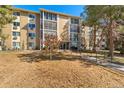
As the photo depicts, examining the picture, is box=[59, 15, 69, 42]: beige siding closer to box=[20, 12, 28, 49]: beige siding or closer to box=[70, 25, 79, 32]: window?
box=[70, 25, 79, 32]: window

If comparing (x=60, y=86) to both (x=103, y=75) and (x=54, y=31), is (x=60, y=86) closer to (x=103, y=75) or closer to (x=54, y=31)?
(x=103, y=75)

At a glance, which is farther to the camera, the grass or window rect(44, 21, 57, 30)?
window rect(44, 21, 57, 30)

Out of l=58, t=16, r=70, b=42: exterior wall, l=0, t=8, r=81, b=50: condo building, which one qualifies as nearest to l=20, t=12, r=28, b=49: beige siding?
l=0, t=8, r=81, b=50: condo building

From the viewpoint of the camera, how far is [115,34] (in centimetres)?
2242

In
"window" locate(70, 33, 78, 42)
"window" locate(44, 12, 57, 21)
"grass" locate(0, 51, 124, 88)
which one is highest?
"window" locate(44, 12, 57, 21)

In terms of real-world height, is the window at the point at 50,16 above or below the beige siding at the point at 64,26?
above

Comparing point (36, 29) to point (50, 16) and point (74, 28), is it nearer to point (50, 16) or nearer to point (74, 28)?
point (50, 16)

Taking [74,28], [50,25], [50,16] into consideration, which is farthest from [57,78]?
[74,28]

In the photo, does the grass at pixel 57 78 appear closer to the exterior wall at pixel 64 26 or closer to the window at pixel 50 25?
the window at pixel 50 25

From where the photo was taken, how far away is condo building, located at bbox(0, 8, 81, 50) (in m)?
32.3

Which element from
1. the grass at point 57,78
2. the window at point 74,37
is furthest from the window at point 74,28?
the grass at point 57,78

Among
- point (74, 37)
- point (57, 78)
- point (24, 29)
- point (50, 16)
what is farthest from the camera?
point (74, 37)

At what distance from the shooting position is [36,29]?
1387 inches

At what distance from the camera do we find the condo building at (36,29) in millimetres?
32281
